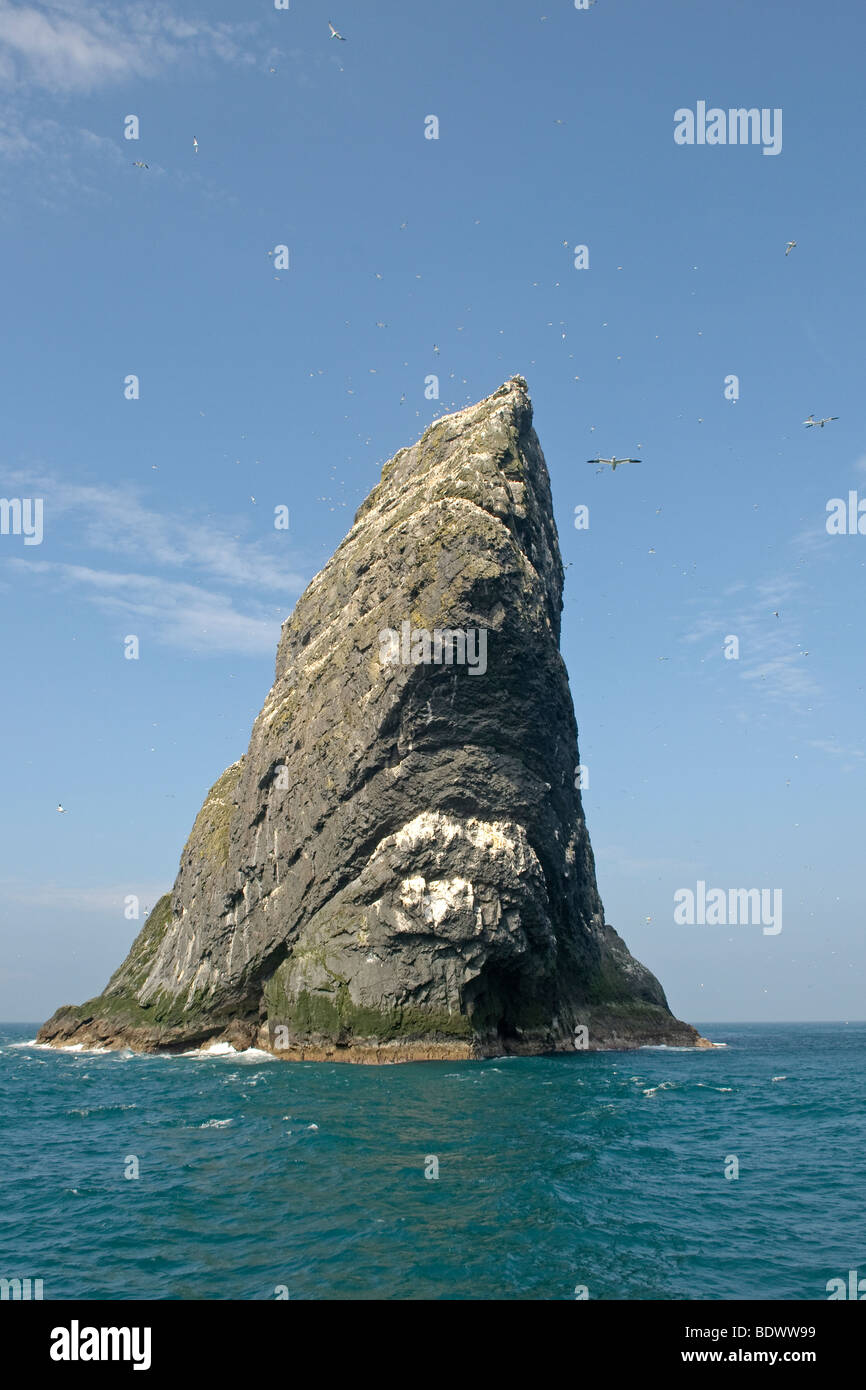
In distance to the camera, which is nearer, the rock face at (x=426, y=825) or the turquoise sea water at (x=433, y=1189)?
the turquoise sea water at (x=433, y=1189)

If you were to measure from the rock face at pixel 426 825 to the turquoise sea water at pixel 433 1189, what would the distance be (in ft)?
25.4

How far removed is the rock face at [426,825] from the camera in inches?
1710

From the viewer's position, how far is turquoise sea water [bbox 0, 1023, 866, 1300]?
47.1ft

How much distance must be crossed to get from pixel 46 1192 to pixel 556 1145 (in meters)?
12.7

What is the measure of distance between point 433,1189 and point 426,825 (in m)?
25.8

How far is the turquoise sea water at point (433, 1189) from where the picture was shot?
14352 millimetres

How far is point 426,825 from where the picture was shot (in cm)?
4447

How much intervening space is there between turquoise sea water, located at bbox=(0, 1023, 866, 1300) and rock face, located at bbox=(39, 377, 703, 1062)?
7.73 meters

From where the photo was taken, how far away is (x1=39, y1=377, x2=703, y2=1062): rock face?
43.4 metres

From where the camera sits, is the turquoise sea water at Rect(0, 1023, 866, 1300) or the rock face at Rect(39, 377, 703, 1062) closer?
the turquoise sea water at Rect(0, 1023, 866, 1300)

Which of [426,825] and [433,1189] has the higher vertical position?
[426,825]

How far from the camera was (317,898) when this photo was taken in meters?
48.3
